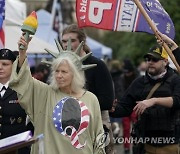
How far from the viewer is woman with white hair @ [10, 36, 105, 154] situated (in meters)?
5.26

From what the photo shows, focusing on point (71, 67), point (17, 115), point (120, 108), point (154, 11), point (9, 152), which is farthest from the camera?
point (120, 108)

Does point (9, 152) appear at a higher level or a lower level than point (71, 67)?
lower

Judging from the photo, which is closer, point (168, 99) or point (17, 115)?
point (17, 115)

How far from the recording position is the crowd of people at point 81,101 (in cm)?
528

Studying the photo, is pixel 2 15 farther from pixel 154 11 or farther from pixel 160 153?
pixel 160 153

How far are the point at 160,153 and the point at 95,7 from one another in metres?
1.72

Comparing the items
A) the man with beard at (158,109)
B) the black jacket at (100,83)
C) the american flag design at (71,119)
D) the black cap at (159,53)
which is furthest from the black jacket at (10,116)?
the black cap at (159,53)

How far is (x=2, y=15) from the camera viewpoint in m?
7.52

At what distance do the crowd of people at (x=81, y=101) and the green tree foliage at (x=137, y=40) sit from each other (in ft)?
23.0

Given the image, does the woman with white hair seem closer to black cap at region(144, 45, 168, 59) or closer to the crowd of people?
the crowd of people

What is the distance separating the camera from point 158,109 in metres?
6.85

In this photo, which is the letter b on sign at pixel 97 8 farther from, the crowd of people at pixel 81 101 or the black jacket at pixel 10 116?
the black jacket at pixel 10 116

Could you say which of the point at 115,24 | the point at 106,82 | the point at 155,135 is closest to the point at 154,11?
the point at 115,24

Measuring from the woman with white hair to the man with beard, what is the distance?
144cm
